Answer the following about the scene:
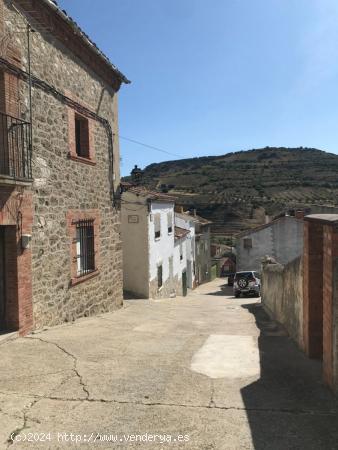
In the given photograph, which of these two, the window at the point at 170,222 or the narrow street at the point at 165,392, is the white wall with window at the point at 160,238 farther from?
the narrow street at the point at 165,392

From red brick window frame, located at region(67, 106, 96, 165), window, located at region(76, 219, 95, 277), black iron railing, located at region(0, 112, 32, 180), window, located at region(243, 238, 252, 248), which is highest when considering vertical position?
red brick window frame, located at region(67, 106, 96, 165)

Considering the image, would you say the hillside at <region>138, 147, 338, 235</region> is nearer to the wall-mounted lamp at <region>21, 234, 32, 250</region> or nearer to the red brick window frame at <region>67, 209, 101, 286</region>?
the red brick window frame at <region>67, 209, 101, 286</region>

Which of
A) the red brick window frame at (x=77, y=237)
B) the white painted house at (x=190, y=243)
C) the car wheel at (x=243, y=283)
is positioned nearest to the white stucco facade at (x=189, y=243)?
the white painted house at (x=190, y=243)

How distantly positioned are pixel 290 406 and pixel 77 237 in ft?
23.0

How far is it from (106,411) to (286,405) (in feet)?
6.25

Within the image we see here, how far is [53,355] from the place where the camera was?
6.55 m

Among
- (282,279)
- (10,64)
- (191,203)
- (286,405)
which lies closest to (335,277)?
(286,405)

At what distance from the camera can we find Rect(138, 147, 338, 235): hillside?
65312 millimetres

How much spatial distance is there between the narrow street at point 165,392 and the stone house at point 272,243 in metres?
25.5

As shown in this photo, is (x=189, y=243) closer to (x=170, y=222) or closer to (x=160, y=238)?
(x=170, y=222)

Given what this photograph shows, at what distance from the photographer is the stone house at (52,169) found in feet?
25.0

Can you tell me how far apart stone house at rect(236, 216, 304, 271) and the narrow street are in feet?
83.7

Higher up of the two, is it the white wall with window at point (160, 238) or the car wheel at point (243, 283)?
the white wall with window at point (160, 238)

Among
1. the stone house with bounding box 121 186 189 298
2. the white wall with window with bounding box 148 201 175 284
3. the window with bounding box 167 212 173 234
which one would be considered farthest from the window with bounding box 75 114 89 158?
the window with bounding box 167 212 173 234
